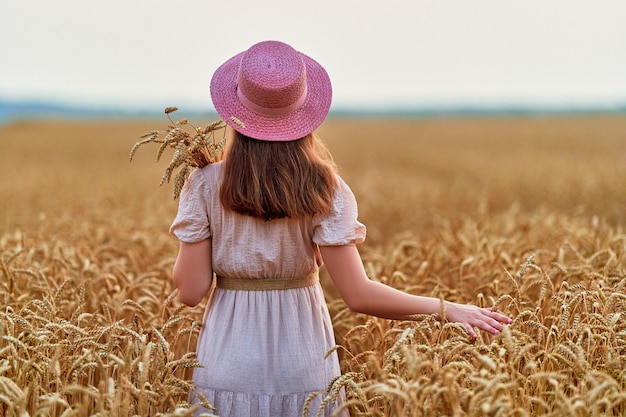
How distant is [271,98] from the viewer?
2.76 meters

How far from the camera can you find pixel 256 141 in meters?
2.77

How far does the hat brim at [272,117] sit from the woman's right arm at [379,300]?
0.46 meters

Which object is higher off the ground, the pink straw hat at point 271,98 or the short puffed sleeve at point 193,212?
the pink straw hat at point 271,98

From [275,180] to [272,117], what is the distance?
24 cm

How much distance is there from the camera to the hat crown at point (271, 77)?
8.99ft

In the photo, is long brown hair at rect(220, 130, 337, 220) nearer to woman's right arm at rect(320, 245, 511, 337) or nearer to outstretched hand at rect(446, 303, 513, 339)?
woman's right arm at rect(320, 245, 511, 337)

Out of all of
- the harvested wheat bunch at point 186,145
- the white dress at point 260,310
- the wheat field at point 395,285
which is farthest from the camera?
the white dress at point 260,310

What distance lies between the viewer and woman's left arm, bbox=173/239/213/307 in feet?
9.35

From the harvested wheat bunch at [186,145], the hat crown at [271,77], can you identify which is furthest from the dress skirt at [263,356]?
the hat crown at [271,77]

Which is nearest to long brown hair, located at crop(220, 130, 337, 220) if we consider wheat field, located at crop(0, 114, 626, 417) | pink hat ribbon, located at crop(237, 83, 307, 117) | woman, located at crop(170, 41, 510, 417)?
woman, located at crop(170, 41, 510, 417)

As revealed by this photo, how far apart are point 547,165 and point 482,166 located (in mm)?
1855

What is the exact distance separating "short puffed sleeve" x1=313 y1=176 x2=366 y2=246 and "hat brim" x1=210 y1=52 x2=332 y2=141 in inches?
9.9

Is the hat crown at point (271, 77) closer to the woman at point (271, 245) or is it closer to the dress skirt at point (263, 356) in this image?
the woman at point (271, 245)

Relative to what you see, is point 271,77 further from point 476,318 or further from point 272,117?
point 476,318
